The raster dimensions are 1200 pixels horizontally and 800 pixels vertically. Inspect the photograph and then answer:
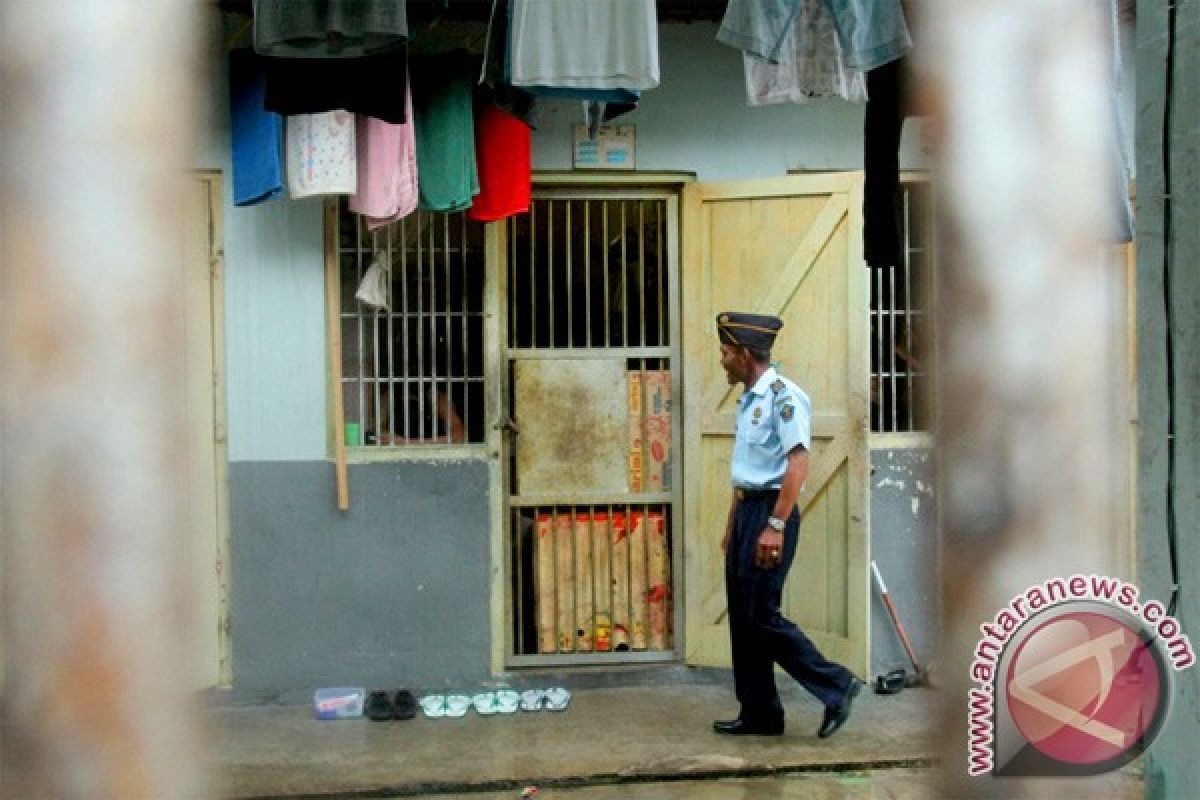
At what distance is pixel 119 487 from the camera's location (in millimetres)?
1103

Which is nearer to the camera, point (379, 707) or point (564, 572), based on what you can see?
point (379, 707)

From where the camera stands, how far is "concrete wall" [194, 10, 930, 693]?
21.0 ft

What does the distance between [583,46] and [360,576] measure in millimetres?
2923

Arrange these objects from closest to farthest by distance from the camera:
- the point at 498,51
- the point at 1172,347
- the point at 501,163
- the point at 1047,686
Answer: the point at 1047,686, the point at 1172,347, the point at 498,51, the point at 501,163

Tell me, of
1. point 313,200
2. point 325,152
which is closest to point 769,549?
point 325,152

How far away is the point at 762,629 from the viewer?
5.75 meters

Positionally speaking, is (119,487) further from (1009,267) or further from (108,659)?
(1009,267)

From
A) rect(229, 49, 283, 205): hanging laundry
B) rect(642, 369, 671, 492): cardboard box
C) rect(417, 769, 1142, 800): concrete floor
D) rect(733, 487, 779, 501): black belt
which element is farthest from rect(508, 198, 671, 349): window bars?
rect(417, 769, 1142, 800): concrete floor

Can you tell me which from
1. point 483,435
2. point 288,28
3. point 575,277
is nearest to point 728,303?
point 575,277

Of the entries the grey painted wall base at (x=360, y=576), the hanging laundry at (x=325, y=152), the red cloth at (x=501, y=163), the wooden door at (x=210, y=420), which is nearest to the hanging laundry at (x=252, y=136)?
the hanging laundry at (x=325, y=152)

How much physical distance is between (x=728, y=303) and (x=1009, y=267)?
214 inches

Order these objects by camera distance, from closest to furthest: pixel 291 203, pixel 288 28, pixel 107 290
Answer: pixel 107 290 → pixel 288 28 → pixel 291 203

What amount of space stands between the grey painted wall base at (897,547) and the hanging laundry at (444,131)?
2471 millimetres

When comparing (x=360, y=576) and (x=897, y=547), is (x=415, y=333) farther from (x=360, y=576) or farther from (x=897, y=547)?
(x=897, y=547)
